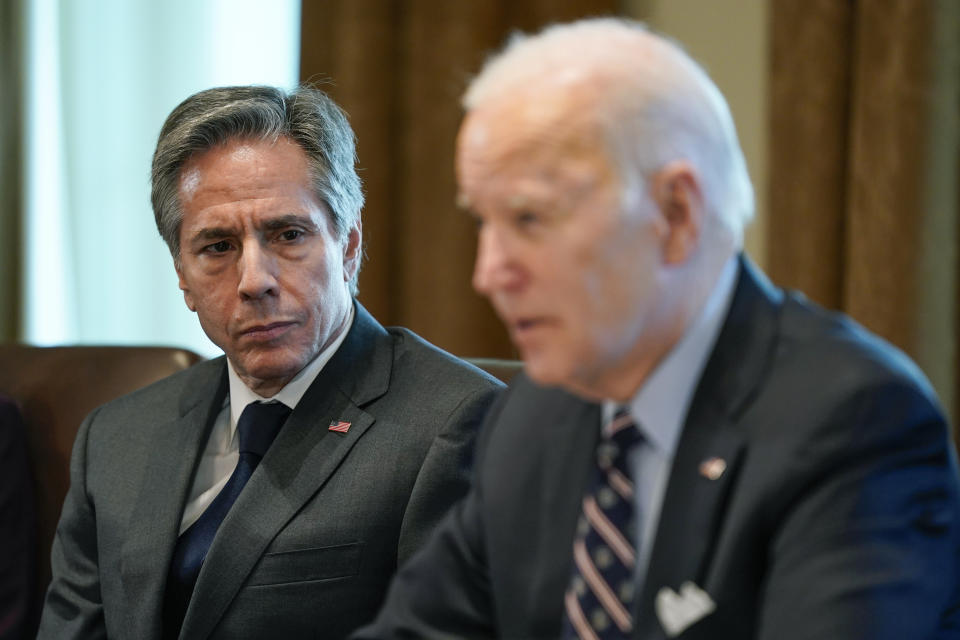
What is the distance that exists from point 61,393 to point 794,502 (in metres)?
1.90

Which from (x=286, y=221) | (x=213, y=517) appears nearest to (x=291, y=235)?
(x=286, y=221)

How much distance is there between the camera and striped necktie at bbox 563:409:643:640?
3.70 feet

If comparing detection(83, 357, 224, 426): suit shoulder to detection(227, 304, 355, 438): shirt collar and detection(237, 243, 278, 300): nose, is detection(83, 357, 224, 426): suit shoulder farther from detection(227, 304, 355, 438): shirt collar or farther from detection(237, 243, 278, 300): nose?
detection(237, 243, 278, 300): nose

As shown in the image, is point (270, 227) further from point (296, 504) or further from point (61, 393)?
point (61, 393)

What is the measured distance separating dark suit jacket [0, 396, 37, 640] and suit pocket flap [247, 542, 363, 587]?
2.79 feet

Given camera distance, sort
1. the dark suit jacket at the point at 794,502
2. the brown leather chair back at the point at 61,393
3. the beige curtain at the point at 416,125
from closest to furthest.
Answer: the dark suit jacket at the point at 794,502 → the brown leather chair back at the point at 61,393 → the beige curtain at the point at 416,125

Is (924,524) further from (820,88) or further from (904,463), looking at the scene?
(820,88)

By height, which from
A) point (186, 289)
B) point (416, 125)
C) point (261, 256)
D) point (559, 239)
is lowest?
point (186, 289)

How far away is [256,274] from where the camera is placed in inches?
73.2

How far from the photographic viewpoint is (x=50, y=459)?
8.06 ft

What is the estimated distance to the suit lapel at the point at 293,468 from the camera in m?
1.77

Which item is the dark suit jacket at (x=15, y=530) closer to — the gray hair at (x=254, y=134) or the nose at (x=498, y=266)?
the gray hair at (x=254, y=134)

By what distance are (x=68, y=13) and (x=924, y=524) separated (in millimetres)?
3272

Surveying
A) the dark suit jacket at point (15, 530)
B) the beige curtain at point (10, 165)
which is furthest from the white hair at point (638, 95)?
the beige curtain at point (10, 165)
